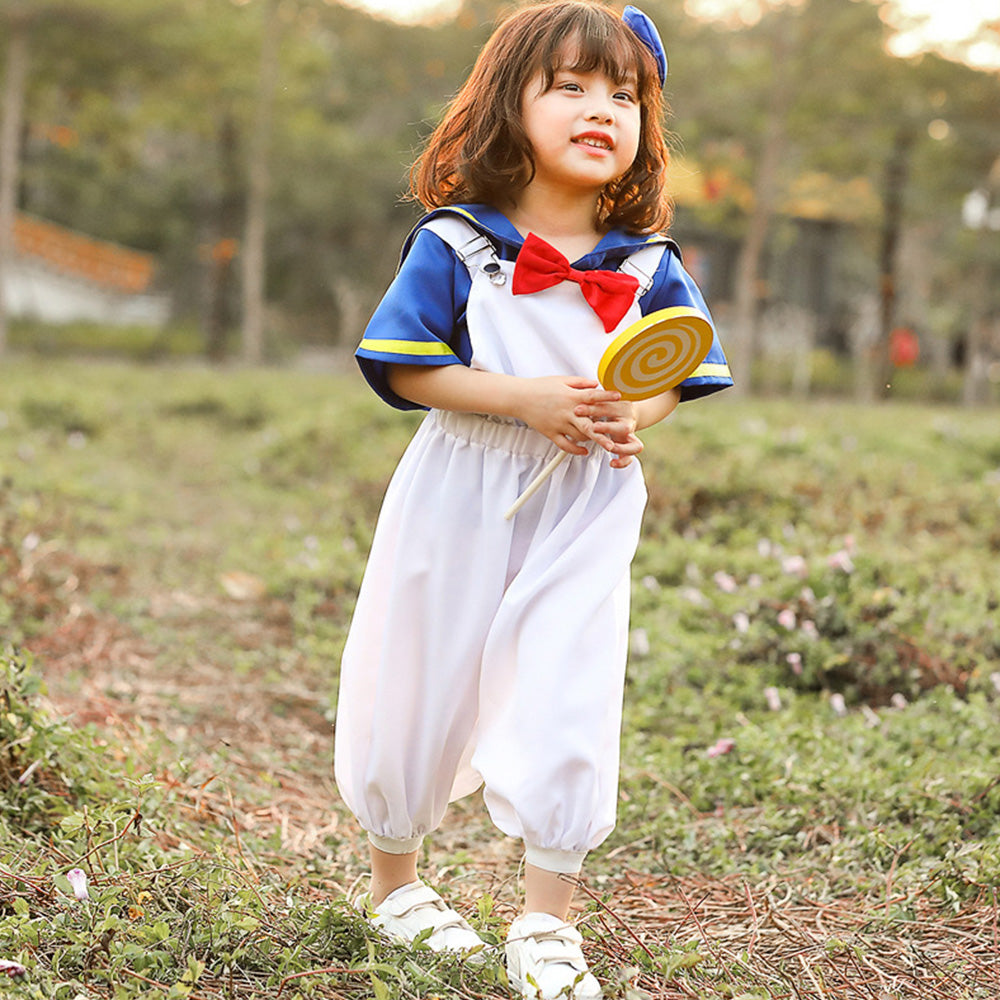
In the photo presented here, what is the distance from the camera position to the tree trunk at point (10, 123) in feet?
45.3

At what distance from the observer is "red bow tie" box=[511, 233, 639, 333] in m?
2.21

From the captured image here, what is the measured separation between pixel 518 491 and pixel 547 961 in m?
0.79

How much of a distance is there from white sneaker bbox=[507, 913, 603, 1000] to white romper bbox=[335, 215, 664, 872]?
0.11 meters

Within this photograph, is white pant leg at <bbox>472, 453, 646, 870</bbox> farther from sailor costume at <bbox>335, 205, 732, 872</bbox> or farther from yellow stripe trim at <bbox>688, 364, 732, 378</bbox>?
yellow stripe trim at <bbox>688, 364, 732, 378</bbox>

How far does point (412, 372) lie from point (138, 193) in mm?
20391

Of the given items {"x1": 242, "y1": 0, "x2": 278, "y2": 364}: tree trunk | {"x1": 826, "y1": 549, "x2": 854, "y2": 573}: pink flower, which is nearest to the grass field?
{"x1": 826, "y1": 549, "x2": 854, "y2": 573}: pink flower

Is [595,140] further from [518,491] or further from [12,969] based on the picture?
[12,969]

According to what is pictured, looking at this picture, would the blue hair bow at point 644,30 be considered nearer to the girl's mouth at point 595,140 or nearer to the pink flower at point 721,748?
the girl's mouth at point 595,140

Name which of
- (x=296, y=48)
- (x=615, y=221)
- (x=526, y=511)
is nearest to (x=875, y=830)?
(x=526, y=511)

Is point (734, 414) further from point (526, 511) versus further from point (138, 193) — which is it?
Result: point (138, 193)

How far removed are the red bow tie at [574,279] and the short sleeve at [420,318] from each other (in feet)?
0.39

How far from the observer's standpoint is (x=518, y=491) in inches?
89.4


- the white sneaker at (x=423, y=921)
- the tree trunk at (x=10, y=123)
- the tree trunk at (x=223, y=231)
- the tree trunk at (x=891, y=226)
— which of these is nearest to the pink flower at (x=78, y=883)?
the white sneaker at (x=423, y=921)

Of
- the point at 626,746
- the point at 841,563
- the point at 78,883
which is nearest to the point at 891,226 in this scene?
the point at 841,563
